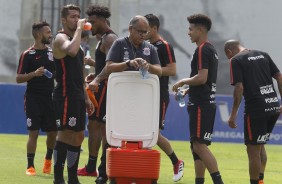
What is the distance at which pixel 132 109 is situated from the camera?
385 inches

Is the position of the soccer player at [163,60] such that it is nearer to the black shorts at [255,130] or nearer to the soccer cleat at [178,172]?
the soccer cleat at [178,172]

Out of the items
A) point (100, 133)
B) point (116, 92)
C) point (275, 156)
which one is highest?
point (116, 92)

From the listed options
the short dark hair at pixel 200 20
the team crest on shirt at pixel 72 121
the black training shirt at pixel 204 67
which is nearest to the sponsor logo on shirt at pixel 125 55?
the team crest on shirt at pixel 72 121

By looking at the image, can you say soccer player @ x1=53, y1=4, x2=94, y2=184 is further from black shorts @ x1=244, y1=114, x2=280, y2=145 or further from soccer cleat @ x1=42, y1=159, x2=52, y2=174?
soccer cleat @ x1=42, y1=159, x2=52, y2=174

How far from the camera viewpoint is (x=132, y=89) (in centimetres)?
982

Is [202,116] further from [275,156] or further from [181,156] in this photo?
[275,156]

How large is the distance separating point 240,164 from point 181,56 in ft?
100

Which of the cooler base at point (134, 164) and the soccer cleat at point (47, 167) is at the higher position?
the cooler base at point (134, 164)

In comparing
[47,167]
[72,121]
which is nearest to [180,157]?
[47,167]

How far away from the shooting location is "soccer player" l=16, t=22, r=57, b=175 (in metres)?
14.1

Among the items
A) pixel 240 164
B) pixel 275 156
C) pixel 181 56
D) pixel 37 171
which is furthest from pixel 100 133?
pixel 181 56

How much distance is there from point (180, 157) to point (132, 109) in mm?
9554

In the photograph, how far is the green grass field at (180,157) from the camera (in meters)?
13.5

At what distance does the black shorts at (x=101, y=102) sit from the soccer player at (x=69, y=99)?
3.96ft
